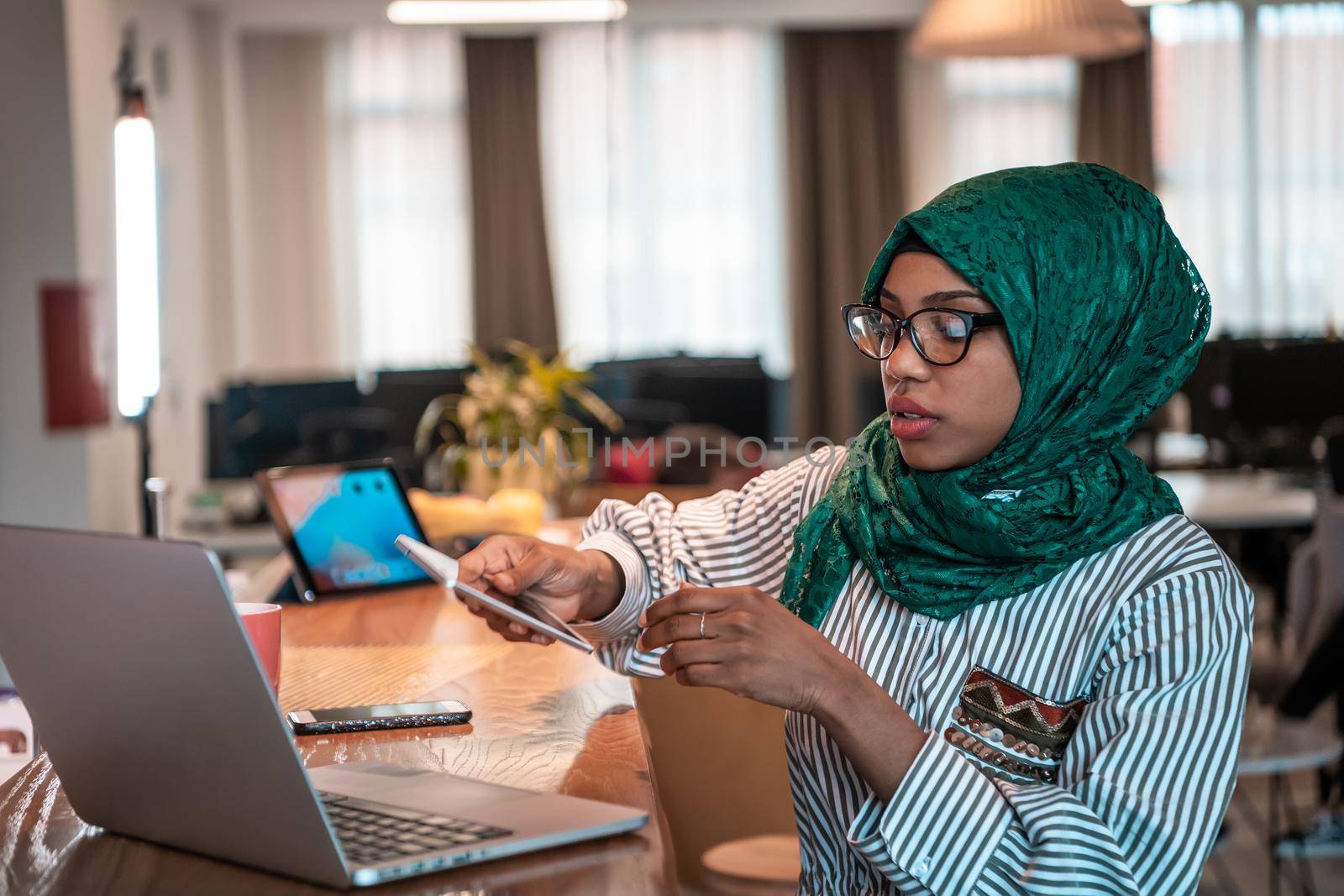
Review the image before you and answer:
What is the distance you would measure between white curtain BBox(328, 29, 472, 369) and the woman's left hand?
7.14 meters

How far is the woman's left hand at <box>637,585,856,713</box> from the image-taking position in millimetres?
957

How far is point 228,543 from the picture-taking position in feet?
11.4

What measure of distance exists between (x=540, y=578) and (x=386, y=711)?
0.72ft

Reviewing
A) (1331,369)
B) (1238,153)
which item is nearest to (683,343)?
(1238,153)

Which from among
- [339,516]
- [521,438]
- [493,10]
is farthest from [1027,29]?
[493,10]

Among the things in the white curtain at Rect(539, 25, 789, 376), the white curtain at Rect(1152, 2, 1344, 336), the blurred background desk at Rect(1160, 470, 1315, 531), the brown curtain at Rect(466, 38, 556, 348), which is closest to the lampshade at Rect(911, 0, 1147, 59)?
the blurred background desk at Rect(1160, 470, 1315, 531)

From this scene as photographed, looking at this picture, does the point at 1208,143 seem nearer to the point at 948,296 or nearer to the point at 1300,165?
the point at 1300,165

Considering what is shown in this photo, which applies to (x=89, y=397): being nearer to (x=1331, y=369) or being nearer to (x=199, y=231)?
(x=199, y=231)

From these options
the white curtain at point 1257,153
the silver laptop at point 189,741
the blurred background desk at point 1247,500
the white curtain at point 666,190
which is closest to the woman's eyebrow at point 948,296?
the silver laptop at point 189,741

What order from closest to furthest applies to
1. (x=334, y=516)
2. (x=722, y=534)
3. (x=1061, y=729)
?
1. (x=1061, y=729)
2. (x=722, y=534)
3. (x=334, y=516)

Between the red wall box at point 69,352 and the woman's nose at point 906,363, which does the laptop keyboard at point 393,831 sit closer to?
the woman's nose at point 906,363

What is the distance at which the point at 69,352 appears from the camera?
421cm

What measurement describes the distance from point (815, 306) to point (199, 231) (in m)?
3.52

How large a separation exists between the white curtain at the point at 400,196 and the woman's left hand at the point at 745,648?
7.14 meters
